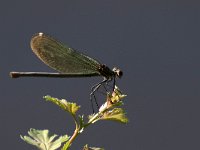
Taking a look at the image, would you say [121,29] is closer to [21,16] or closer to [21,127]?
[21,16]

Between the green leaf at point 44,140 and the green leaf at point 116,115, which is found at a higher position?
the green leaf at point 116,115

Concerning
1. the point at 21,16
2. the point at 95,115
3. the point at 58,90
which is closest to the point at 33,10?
the point at 21,16

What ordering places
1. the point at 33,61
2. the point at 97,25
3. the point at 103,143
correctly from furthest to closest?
the point at 97,25
the point at 33,61
the point at 103,143
